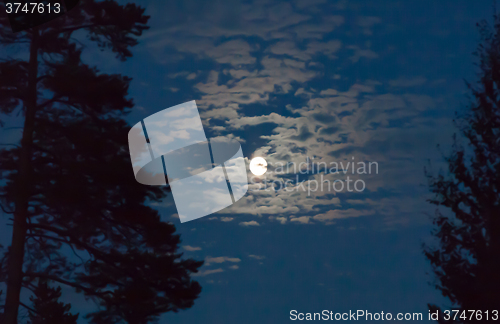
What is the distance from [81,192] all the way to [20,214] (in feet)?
4.36

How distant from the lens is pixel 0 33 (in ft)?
29.8

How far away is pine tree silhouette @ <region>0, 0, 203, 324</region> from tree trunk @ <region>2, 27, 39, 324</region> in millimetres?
20

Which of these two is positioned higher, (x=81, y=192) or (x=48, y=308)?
(x=81, y=192)

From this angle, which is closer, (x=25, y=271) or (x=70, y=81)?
(x=25, y=271)

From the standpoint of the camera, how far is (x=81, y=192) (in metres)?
8.76

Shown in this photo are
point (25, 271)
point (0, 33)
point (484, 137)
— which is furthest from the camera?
point (484, 137)

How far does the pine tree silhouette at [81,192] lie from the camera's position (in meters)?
8.56

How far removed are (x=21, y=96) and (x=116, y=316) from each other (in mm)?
5352

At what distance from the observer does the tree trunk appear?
26.9 feet

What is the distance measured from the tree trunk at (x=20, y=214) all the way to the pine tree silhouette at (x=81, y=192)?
0.8 inches

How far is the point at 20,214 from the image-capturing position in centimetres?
857

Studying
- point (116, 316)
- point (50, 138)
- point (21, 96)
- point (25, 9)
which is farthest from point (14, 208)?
Answer: point (25, 9)

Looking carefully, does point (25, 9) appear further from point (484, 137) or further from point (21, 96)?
point (484, 137)

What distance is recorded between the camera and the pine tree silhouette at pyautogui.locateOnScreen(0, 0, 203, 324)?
8.56 metres
